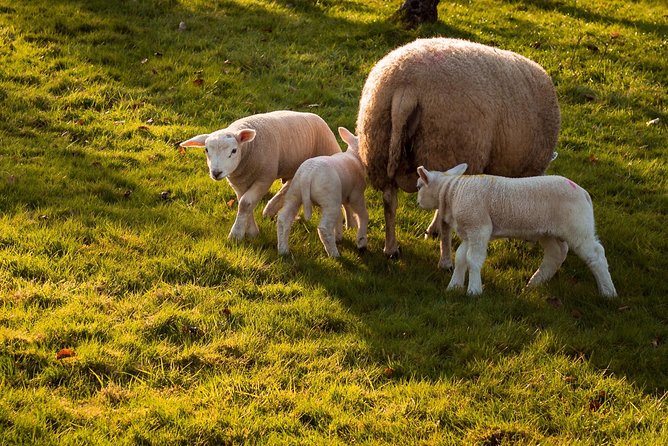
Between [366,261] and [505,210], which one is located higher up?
[505,210]

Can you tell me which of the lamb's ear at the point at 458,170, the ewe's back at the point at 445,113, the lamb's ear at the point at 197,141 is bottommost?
the lamb's ear at the point at 197,141

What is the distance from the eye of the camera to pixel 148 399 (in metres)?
4.77

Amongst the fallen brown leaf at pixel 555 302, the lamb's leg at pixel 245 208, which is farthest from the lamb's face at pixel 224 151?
the fallen brown leaf at pixel 555 302

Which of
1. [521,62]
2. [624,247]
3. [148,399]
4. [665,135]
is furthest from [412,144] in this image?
[665,135]

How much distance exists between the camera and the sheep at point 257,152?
6.95 meters

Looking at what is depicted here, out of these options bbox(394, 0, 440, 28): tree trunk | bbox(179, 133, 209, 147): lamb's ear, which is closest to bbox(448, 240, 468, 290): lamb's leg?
bbox(179, 133, 209, 147): lamb's ear

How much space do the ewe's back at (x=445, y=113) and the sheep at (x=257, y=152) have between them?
86 centimetres

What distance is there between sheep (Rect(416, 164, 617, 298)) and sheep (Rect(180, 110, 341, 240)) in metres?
1.61

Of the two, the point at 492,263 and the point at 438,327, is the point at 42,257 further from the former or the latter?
the point at 492,263

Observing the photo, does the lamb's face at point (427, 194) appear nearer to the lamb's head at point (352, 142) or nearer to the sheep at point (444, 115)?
the sheep at point (444, 115)

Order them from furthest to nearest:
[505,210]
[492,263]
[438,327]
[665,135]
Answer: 1. [665,135]
2. [492,263]
3. [505,210]
4. [438,327]

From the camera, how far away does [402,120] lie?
655 cm

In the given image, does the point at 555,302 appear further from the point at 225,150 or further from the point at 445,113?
the point at 225,150

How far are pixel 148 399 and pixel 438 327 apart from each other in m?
2.14
